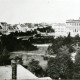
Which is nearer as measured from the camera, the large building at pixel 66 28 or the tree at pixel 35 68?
the tree at pixel 35 68

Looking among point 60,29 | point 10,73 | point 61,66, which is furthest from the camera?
point 61,66

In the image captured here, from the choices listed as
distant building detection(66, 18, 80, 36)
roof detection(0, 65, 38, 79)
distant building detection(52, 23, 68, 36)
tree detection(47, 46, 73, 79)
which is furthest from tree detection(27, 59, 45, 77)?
distant building detection(66, 18, 80, 36)

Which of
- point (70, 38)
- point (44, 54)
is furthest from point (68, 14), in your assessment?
point (44, 54)

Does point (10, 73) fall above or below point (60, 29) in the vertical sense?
below

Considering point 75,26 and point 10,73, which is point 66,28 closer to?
point 75,26

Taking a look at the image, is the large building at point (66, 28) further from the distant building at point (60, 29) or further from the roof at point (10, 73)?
the roof at point (10, 73)

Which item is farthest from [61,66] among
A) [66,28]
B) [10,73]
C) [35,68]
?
[10,73]

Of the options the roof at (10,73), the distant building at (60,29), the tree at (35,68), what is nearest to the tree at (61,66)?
the tree at (35,68)

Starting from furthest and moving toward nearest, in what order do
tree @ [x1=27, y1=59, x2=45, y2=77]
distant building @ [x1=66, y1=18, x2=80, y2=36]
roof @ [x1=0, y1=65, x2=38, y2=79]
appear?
distant building @ [x1=66, y1=18, x2=80, y2=36], tree @ [x1=27, y1=59, x2=45, y2=77], roof @ [x1=0, y1=65, x2=38, y2=79]

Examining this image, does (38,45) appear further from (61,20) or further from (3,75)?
(3,75)

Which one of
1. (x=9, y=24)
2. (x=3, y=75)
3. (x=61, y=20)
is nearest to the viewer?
(x=3, y=75)

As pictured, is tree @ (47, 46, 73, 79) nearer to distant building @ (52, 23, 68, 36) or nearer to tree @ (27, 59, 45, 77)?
tree @ (27, 59, 45, 77)
